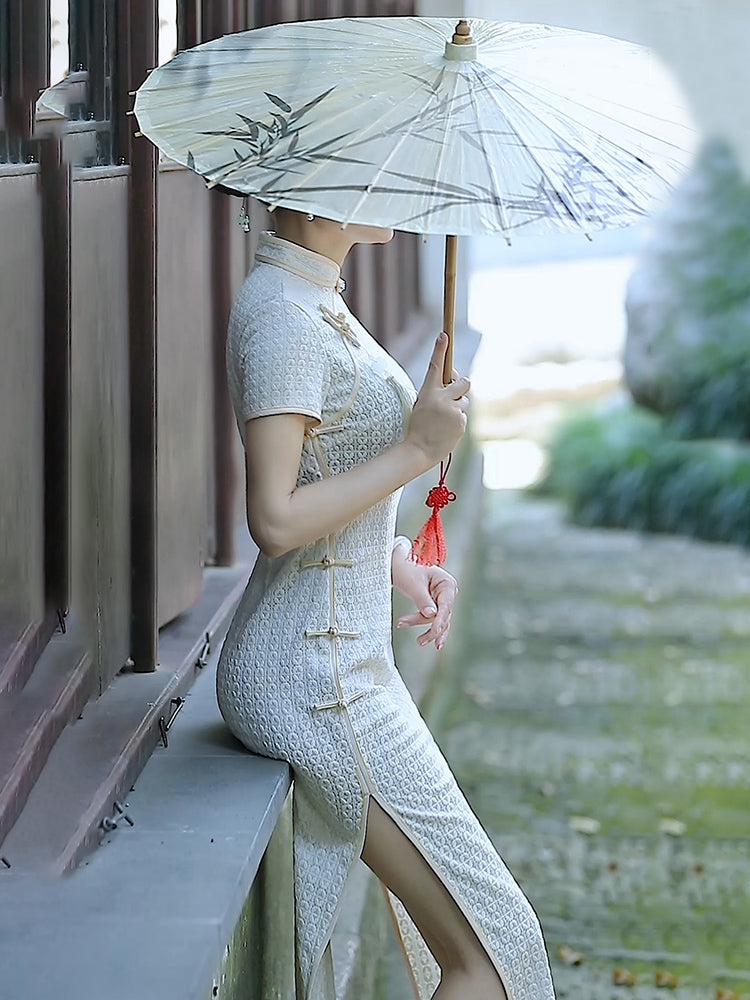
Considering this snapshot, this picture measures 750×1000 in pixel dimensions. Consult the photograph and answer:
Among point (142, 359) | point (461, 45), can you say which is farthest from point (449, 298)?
point (142, 359)

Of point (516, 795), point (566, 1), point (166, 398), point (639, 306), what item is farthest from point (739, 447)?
point (166, 398)

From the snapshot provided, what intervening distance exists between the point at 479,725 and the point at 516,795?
2.54 ft

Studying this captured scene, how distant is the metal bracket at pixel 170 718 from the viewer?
2.81m

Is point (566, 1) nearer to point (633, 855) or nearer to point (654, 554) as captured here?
point (654, 554)

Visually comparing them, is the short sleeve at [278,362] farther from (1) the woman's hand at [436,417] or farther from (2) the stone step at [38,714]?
(2) the stone step at [38,714]

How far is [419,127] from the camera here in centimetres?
226

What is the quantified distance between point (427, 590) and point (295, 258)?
628 millimetres

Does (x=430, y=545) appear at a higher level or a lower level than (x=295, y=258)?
lower

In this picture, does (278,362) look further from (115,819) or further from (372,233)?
(115,819)

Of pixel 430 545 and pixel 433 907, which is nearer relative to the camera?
pixel 433 907

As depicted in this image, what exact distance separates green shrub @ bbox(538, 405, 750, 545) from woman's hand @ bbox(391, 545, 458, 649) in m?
7.62

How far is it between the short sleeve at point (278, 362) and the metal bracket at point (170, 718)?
2.27 ft

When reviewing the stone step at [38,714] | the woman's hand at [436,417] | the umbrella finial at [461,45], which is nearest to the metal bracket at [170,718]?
the stone step at [38,714]

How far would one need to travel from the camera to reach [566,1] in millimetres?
13234
